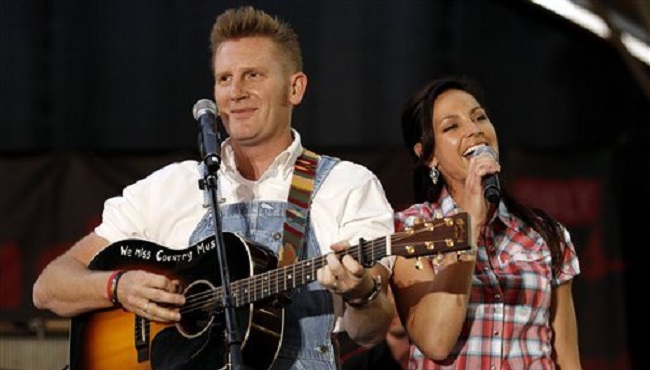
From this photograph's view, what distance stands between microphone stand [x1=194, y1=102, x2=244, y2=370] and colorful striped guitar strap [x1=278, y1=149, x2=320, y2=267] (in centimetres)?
21

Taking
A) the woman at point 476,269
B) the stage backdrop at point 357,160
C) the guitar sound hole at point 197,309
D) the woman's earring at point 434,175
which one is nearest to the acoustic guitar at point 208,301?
the guitar sound hole at point 197,309

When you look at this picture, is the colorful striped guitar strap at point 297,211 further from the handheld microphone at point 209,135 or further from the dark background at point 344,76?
the dark background at point 344,76

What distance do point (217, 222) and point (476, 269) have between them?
35.7 inches

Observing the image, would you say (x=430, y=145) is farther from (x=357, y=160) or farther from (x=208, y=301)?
(x=357, y=160)

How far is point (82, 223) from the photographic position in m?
7.89

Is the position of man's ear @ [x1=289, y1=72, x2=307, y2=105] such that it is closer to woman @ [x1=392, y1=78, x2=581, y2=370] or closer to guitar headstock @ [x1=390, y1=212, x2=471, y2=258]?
woman @ [x1=392, y1=78, x2=581, y2=370]

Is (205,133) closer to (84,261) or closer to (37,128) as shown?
(84,261)

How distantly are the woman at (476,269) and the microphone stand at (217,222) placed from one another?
571 millimetres

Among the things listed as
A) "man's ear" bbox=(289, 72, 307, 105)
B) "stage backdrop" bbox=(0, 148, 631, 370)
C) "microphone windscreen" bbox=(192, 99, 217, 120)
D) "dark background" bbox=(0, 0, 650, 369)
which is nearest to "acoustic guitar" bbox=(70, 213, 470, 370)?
"microphone windscreen" bbox=(192, 99, 217, 120)

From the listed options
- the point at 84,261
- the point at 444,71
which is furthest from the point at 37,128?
the point at 84,261

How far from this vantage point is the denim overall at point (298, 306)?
443 cm

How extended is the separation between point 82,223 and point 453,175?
11.6 feet

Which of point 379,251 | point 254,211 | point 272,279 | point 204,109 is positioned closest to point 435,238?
point 379,251

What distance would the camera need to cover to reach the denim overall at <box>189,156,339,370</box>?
14.5ft
